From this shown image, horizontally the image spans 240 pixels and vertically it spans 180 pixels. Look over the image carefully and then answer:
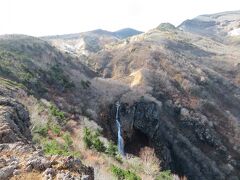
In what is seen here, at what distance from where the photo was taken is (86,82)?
89.9m

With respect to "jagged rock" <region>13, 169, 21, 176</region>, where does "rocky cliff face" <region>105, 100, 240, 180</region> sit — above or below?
below

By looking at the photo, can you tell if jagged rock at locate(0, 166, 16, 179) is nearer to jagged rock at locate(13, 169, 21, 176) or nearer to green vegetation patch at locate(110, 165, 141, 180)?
jagged rock at locate(13, 169, 21, 176)

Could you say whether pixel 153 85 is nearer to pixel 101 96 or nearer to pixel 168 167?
pixel 101 96

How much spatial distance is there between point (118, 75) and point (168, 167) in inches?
1932

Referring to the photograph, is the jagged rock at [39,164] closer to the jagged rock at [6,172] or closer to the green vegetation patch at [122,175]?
the jagged rock at [6,172]

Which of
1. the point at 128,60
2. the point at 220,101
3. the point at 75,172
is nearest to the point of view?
the point at 75,172

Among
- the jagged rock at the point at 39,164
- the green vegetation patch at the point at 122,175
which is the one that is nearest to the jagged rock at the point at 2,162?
the jagged rock at the point at 39,164

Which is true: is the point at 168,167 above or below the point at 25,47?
below

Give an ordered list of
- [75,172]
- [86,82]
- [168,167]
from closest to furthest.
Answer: [75,172] → [168,167] → [86,82]

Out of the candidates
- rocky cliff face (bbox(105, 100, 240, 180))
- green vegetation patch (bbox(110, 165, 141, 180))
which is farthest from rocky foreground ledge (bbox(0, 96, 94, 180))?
rocky cliff face (bbox(105, 100, 240, 180))

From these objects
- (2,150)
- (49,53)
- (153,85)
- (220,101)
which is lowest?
(220,101)

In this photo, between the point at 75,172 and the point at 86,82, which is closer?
→ the point at 75,172

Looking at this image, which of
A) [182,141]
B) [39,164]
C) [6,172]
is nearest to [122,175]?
[39,164]

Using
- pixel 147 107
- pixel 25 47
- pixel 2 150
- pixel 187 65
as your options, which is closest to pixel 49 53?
pixel 25 47
